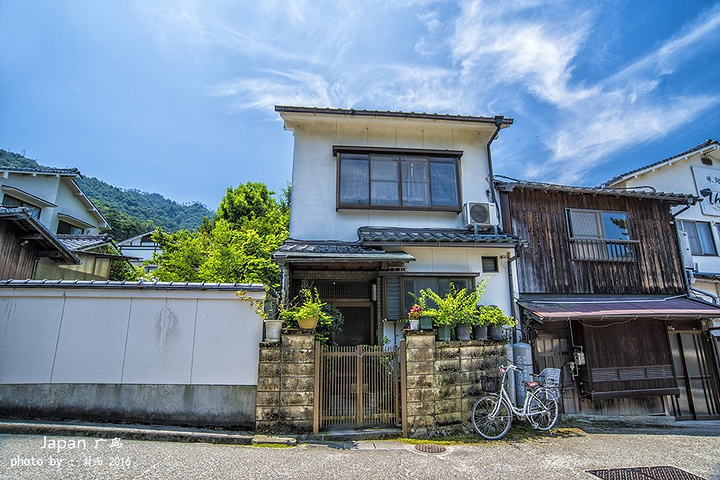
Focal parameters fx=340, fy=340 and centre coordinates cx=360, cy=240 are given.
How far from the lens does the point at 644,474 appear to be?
5.21 metres

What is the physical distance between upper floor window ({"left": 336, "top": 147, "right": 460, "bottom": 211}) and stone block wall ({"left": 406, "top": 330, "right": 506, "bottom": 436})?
4.18m

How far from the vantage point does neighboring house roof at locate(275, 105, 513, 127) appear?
9438mm

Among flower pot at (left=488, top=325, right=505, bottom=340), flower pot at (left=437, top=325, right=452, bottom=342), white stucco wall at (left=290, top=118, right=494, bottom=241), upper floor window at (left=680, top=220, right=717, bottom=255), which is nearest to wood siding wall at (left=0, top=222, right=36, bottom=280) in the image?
white stucco wall at (left=290, top=118, right=494, bottom=241)

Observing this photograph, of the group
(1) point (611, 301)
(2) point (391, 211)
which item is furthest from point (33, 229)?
(1) point (611, 301)

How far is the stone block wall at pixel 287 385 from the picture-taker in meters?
5.92

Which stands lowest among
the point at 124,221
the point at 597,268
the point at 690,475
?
the point at 690,475

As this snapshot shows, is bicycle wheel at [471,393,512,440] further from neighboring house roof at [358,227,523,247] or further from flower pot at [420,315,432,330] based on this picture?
neighboring house roof at [358,227,523,247]

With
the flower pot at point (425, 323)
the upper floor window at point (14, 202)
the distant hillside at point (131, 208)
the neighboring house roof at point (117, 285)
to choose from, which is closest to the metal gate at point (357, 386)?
the flower pot at point (425, 323)

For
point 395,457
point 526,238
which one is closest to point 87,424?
point 395,457

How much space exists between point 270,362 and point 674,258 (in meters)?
13.1

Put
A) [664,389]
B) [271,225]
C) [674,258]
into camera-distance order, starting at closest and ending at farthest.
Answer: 1. [664,389]
2. [674,258]
3. [271,225]

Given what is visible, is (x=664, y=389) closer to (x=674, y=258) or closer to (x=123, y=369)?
(x=674, y=258)

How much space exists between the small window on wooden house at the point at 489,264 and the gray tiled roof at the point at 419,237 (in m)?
0.72

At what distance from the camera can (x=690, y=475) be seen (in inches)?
207
